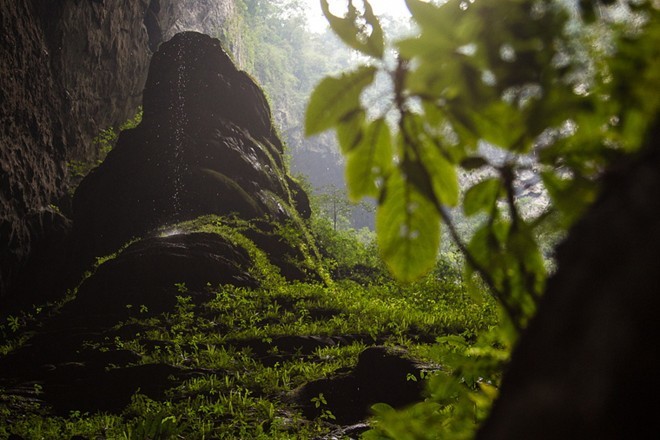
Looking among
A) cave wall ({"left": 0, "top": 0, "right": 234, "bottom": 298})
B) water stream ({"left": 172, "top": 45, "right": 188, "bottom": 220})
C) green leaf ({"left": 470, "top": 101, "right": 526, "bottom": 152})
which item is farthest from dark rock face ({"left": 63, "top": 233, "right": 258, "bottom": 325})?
green leaf ({"left": 470, "top": 101, "right": 526, "bottom": 152})

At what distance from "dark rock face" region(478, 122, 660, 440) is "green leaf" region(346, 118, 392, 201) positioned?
0.30 meters

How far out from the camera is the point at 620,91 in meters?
0.45

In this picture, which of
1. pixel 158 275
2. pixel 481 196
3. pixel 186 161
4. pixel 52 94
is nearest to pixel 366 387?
pixel 158 275

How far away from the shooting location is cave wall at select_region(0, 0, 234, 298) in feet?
26.2

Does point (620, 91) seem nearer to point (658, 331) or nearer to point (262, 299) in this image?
point (658, 331)

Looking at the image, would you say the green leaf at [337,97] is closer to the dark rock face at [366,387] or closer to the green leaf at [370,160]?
the green leaf at [370,160]

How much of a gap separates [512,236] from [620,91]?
0.18m

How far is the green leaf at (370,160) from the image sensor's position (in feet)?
1.92

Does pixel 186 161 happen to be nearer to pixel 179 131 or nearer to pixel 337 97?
pixel 179 131

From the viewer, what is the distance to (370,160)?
23.4 inches

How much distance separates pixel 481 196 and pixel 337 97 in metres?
0.24

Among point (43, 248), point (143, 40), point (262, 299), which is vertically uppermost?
point (143, 40)

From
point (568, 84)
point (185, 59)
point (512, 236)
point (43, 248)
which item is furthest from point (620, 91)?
point (185, 59)

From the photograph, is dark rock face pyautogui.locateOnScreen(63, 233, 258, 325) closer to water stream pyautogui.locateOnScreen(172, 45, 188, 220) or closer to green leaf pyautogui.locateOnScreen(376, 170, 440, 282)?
water stream pyautogui.locateOnScreen(172, 45, 188, 220)
